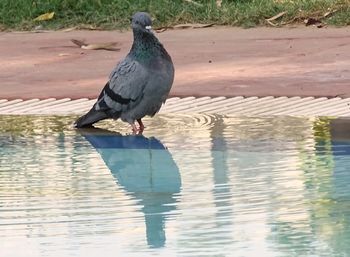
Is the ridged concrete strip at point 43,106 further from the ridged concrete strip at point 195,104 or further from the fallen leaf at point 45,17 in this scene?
the fallen leaf at point 45,17

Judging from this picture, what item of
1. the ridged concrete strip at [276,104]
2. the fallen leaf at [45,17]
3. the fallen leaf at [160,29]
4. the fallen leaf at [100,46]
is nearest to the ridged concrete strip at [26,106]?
the ridged concrete strip at [276,104]

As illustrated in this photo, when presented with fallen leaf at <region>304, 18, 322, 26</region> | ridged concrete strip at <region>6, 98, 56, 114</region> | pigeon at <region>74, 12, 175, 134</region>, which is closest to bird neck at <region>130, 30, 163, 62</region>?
pigeon at <region>74, 12, 175, 134</region>

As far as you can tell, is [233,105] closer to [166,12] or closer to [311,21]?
[311,21]

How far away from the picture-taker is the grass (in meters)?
11.7

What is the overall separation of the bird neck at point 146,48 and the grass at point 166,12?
205 inches

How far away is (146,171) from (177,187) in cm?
41

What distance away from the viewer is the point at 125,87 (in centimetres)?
639

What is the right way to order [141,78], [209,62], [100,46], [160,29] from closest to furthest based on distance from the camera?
[141,78], [209,62], [100,46], [160,29]

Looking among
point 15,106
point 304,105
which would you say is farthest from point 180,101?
point 15,106

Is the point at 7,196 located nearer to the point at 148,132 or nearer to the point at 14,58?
the point at 148,132

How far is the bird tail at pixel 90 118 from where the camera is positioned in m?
6.65

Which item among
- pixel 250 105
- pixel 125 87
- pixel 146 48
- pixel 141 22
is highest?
pixel 141 22

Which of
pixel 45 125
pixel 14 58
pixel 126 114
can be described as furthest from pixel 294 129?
pixel 14 58

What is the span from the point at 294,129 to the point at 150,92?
2.85ft
